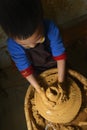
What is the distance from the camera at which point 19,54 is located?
1.03m

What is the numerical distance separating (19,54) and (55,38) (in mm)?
136

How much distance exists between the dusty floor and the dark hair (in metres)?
0.61

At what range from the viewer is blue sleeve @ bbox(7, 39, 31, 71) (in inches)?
40.0

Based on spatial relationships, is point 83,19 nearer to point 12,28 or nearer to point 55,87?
point 55,87

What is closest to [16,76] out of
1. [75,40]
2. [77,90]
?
[75,40]

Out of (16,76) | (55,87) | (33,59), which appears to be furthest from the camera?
(16,76)

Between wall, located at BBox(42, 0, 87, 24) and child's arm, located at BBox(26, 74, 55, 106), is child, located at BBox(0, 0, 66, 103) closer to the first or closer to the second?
child's arm, located at BBox(26, 74, 55, 106)

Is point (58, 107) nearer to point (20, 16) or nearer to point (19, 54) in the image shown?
point (19, 54)

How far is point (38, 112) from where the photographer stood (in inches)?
45.5

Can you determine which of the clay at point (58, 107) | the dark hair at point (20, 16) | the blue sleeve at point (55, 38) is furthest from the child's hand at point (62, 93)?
the dark hair at point (20, 16)

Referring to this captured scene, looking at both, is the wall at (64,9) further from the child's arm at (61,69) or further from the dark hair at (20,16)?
the dark hair at (20,16)

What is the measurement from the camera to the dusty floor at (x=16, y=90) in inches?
56.3

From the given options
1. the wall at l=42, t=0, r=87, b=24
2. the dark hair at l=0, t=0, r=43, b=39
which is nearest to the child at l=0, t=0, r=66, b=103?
the dark hair at l=0, t=0, r=43, b=39

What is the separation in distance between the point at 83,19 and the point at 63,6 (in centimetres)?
14
